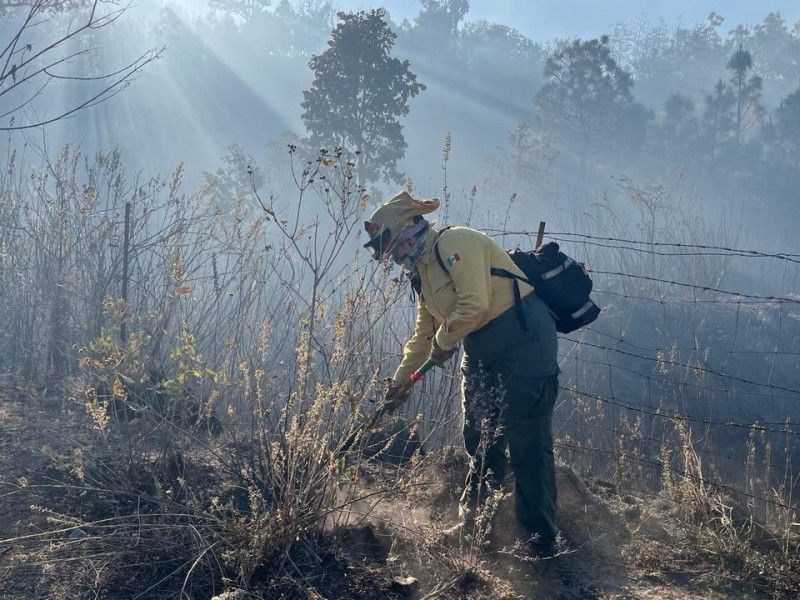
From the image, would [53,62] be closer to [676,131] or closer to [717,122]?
[717,122]

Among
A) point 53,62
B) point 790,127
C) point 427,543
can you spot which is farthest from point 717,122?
point 427,543

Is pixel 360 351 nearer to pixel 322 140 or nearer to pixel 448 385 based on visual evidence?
pixel 448 385

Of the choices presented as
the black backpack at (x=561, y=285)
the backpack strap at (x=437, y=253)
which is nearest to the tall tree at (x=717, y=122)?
the black backpack at (x=561, y=285)

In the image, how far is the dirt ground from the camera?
318cm

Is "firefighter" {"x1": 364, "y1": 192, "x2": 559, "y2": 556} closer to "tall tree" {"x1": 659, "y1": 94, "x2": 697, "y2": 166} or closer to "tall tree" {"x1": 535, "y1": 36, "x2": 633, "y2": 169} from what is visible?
"tall tree" {"x1": 535, "y1": 36, "x2": 633, "y2": 169}

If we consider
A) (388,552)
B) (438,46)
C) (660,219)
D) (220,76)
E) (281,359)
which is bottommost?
(388,552)

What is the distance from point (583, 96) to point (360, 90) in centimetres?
1493

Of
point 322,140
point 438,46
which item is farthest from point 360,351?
point 438,46

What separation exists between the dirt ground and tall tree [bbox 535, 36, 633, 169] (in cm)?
2508

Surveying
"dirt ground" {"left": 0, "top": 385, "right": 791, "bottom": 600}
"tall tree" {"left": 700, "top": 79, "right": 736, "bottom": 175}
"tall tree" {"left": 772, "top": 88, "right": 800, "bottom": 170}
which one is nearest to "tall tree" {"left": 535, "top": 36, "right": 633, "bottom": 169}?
"tall tree" {"left": 700, "top": 79, "right": 736, "bottom": 175}

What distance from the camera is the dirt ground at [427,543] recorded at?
318 cm

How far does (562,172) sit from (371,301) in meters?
27.7

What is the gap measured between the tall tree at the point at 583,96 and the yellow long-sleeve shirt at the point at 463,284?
83.3 ft

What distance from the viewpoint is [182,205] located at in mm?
6613
